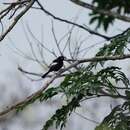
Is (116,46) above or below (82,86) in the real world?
above

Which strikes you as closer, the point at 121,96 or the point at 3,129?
the point at 121,96

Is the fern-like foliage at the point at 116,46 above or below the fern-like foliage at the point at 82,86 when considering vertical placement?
above

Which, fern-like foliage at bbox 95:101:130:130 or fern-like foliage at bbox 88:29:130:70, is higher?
fern-like foliage at bbox 88:29:130:70

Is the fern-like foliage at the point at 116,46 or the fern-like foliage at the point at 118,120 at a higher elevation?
the fern-like foliage at the point at 116,46

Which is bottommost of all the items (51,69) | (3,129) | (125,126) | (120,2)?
(51,69)

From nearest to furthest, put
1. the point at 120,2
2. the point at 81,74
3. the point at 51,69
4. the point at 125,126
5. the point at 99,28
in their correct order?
the point at 51,69 → the point at 125,126 → the point at 81,74 → the point at 120,2 → the point at 99,28

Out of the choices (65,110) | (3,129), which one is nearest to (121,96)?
(65,110)

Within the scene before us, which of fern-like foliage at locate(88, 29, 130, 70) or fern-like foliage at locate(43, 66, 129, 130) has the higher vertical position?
fern-like foliage at locate(88, 29, 130, 70)

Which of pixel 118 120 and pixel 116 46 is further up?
pixel 116 46

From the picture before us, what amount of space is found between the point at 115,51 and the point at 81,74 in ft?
1.02

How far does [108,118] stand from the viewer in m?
3.52

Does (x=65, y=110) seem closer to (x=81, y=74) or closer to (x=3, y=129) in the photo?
(x=81, y=74)

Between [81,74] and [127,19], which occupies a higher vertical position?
[81,74]

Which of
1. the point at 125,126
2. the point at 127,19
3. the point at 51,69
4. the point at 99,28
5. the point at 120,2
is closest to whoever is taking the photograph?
the point at 127,19
